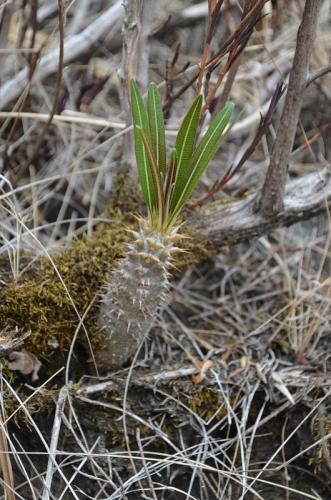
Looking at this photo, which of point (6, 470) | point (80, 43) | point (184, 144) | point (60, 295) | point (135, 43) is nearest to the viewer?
point (6, 470)

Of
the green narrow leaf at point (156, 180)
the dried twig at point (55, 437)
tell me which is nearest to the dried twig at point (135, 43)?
the green narrow leaf at point (156, 180)

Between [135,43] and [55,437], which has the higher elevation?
[135,43]

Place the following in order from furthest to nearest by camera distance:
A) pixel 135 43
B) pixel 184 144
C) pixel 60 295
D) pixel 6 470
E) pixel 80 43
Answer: pixel 80 43 < pixel 135 43 < pixel 60 295 < pixel 184 144 < pixel 6 470

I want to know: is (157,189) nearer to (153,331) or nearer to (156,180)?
(156,180)

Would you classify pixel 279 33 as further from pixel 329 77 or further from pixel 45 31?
pixel 45 31

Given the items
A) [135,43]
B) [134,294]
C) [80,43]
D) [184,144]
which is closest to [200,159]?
[184,144]

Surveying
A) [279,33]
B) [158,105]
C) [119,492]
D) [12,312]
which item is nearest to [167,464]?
[119,492]

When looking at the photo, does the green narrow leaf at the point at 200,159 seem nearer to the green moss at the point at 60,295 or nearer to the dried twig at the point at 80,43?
the green moss at the point at 60,295
